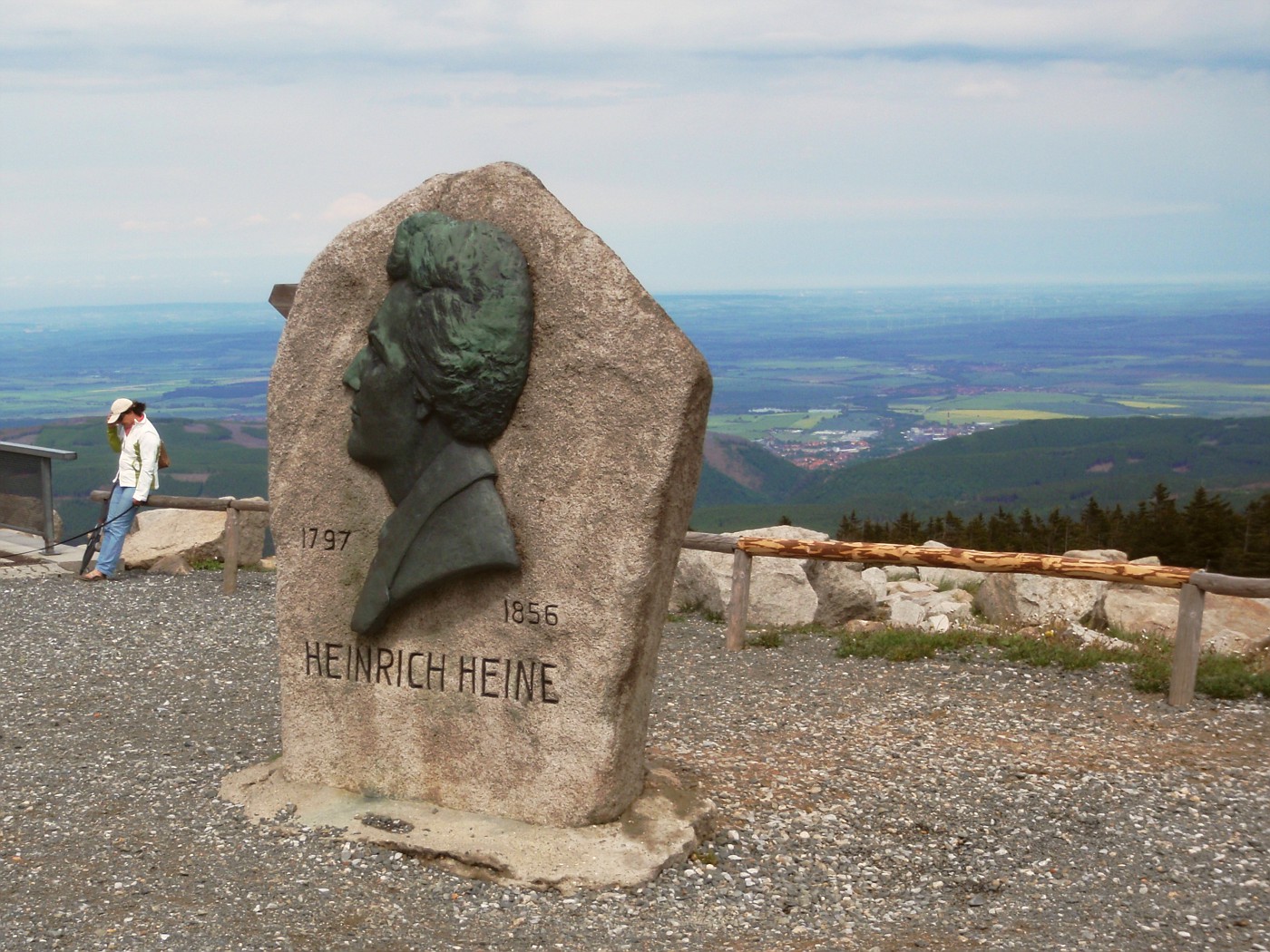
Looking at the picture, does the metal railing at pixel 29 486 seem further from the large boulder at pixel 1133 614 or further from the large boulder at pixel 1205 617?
the large boulder at pixel 1205 617

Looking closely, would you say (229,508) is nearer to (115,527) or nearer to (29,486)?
(115,527)

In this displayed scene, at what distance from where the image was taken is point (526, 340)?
17.4 feet

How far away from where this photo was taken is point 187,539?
13.3 m

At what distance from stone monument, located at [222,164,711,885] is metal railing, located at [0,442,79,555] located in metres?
8.62

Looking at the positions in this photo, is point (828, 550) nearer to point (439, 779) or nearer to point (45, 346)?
point (439, 779)

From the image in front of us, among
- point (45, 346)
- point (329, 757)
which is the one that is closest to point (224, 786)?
point (329, 757)

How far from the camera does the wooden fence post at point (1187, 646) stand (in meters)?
7.98

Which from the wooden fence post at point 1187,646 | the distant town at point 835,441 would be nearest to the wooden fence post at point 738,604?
the wooden fence post at point 1187,646

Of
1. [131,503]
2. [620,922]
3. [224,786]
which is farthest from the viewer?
[131,503]

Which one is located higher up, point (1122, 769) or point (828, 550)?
point (828, 550)

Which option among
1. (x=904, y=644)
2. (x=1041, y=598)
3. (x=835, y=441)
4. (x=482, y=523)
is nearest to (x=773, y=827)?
(x=482, y=523)

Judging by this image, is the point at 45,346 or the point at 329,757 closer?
the point at 329,757

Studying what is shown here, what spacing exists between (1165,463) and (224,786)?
137ft

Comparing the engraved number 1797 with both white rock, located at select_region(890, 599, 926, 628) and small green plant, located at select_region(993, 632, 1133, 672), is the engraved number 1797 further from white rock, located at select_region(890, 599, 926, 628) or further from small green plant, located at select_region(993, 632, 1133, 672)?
white rock, located at select_region(890, 599, 926, 628)
